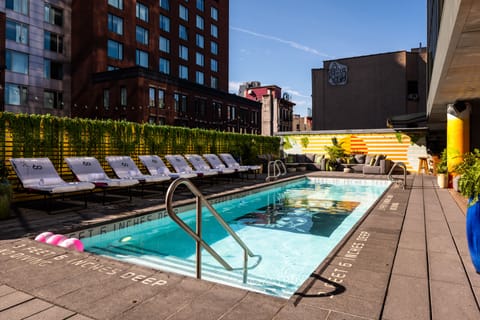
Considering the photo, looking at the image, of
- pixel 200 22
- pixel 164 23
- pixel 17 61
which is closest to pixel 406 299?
pixel 17 61

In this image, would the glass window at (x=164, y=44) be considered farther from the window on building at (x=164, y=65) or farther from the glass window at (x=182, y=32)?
the glass window at (x=182, y=32)

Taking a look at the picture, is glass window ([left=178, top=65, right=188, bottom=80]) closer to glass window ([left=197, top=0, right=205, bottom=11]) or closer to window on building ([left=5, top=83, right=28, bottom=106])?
glass window ([left=197, top=0, right=205, bottom=11])

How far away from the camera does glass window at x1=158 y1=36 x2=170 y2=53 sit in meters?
38.2

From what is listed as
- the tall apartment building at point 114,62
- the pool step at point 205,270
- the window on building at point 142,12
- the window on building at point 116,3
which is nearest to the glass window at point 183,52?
the tall apartment building at point 114,62

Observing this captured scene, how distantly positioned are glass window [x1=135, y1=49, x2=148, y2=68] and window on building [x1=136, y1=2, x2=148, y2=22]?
337cm

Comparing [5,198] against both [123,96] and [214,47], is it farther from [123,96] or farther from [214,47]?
[214,47]

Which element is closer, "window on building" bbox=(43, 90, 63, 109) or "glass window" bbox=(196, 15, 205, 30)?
"window on building" bbox=(43, 90, 63, 109)

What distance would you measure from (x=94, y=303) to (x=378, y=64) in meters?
34.4

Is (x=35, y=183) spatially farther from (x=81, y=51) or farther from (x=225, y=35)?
(x=225, y=35)

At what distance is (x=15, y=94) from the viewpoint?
2841 centimetres

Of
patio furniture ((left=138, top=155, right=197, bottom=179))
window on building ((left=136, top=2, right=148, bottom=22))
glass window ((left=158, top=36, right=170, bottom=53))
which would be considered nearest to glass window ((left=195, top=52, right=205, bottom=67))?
glass window ((left=158, top=36, right=170, bottom=53))

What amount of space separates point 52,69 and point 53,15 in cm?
497

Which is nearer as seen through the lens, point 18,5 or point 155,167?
point 155,167

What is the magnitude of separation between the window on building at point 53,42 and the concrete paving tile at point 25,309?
34487 millimetres
